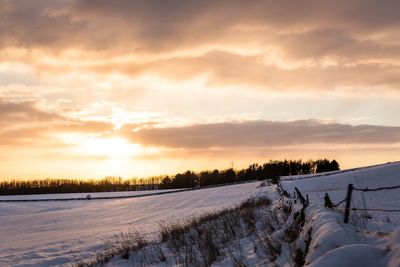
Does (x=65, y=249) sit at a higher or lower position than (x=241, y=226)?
lower

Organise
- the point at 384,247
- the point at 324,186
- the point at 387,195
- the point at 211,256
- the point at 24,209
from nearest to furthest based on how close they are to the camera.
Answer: the point at 384,247 → the point at 211,256 → the point at 387,195 → the point at 324,186 → the point at 24,209

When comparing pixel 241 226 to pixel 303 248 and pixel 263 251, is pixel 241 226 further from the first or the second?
pixel 303 248

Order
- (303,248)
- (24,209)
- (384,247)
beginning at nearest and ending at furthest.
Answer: (384,247) → (303,248) → (24,209)

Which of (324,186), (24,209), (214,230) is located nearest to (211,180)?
(24,209)

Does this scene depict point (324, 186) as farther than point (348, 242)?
Yes

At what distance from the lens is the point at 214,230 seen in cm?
1358

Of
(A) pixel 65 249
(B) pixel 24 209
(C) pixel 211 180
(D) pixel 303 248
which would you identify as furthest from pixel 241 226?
(C) pixel 211 180

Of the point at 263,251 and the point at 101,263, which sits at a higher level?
the point at 263,251

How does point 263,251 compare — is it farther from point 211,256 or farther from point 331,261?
point 331,261

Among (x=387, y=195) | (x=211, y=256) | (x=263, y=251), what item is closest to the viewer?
(x=263, y=251)

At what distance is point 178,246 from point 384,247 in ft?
30.6

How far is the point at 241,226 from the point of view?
41.9 feet

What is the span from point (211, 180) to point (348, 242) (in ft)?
584

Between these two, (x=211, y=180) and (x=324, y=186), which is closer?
(x=324, y=186)
